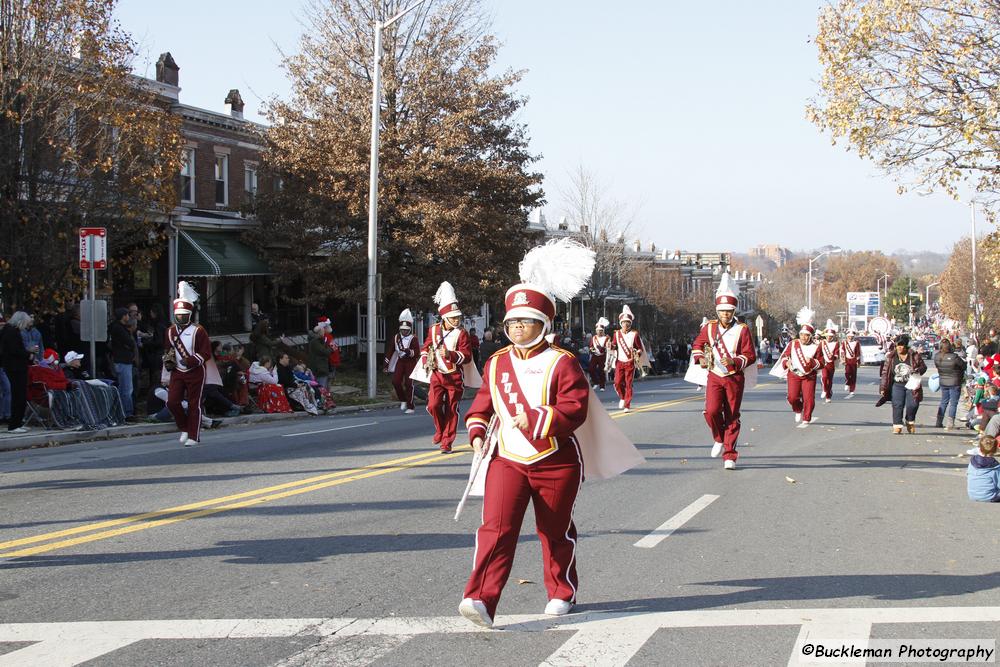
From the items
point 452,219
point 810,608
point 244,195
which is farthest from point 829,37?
point 244,195

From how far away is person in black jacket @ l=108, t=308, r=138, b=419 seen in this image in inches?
669

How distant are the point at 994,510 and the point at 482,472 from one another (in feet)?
19.7

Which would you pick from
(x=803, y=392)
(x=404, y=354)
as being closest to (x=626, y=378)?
(x=803, y=392)

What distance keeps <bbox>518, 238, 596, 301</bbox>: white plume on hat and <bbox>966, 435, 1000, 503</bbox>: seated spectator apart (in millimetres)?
5930

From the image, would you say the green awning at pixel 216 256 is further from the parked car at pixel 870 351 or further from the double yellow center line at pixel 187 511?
the parked car at pixel 870 351

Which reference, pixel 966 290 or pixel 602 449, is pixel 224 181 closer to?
pixel 602 449

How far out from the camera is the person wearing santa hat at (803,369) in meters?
16.8

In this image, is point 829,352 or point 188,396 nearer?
point 188,396

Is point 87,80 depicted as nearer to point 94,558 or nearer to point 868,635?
point 94,558

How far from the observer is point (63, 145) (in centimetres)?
1838

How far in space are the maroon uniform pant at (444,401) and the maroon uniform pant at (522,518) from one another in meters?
7.35

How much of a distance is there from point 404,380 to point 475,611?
14250mm

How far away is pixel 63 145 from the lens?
60.3 feet

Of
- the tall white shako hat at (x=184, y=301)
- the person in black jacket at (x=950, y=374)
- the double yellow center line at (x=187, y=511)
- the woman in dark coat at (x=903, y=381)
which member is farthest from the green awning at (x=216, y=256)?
the person in black jacket at (x=950, y=374)
